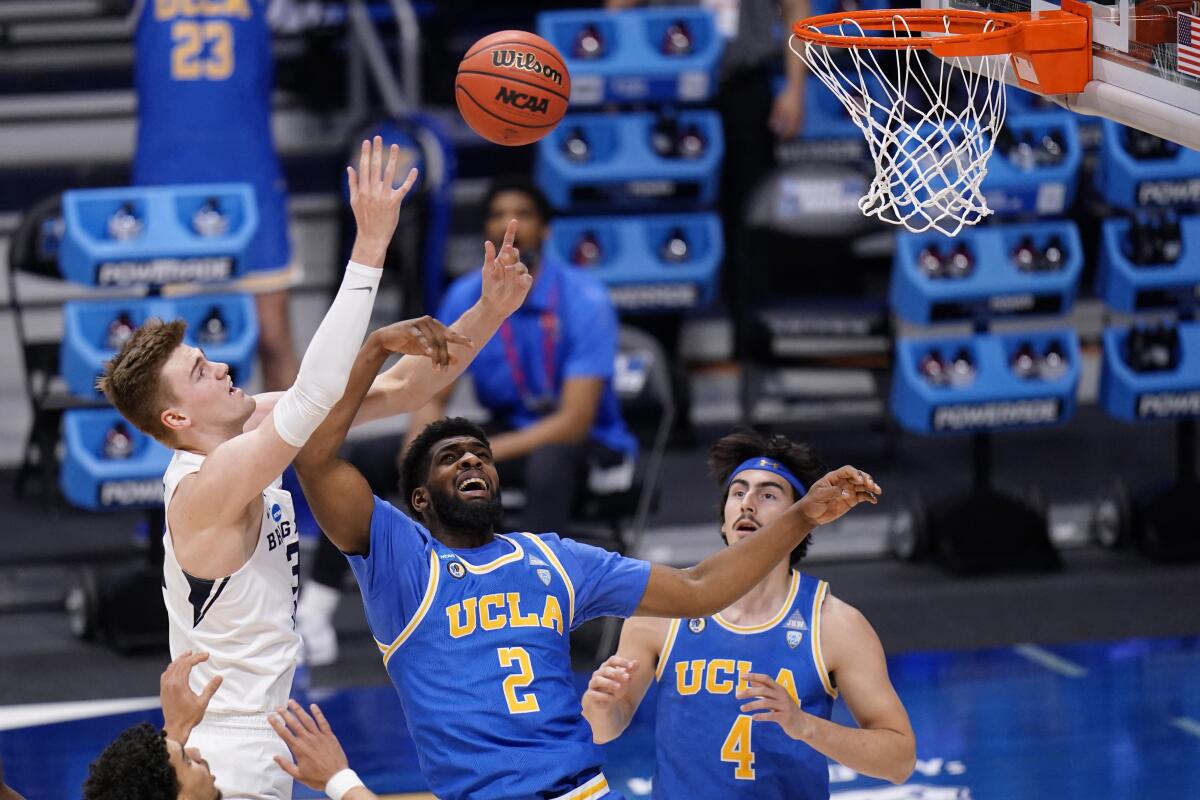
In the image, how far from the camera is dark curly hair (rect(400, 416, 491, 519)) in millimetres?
4328

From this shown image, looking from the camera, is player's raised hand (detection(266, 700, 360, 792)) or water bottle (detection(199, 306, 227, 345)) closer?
player's raised hand (detection(266, 700, 360, 792))

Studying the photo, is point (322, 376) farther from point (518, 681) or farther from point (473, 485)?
point (518, 681)

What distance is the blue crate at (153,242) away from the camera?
706 cm

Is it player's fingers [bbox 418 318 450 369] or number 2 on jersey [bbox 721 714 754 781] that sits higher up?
player's fingers [bbox 418 318 450 369]

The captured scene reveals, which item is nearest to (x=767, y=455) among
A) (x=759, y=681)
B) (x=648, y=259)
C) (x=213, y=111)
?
(x=759, y=681)

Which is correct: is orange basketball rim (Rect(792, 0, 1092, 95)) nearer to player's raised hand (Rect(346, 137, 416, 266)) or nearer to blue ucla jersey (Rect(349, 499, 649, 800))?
player's raised hand (Rect(346, 137, 416, 266))

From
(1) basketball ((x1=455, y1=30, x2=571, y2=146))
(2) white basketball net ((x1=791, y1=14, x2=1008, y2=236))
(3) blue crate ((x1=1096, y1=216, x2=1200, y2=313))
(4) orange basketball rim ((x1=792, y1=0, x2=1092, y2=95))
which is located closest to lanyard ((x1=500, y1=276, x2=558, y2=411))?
(2) white basketball net ((x1=791, y1=14, x2=1008, y2=236))

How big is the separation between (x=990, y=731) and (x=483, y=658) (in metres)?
3.04

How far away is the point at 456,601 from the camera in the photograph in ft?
13.5

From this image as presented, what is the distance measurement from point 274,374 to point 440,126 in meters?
2.19

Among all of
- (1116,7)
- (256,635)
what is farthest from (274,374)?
(1116,7)

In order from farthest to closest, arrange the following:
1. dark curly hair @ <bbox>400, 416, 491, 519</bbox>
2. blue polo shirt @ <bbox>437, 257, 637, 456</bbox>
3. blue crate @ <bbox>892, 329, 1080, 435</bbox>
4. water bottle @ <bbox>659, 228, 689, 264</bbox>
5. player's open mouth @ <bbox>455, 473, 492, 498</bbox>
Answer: water bottle @ <bbox>659, 228, 689, 264</bbox>
blue crate @ <bbox>892, 329, 1080, 435</bbox>
blue polo shirt @ <bbox>437, 257, 637, 456</bbox>
dark curly hair @ <bbox>400, 416, 491, 519</bbox>
player's open mouth @ <bbox>455, 473, 492, 498</bbox>

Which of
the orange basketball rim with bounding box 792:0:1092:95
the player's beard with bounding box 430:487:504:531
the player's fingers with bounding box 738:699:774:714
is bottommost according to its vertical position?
the player's fingers with bounding box 738:699:774:714

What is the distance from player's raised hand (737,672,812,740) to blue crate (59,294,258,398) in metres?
3.36
